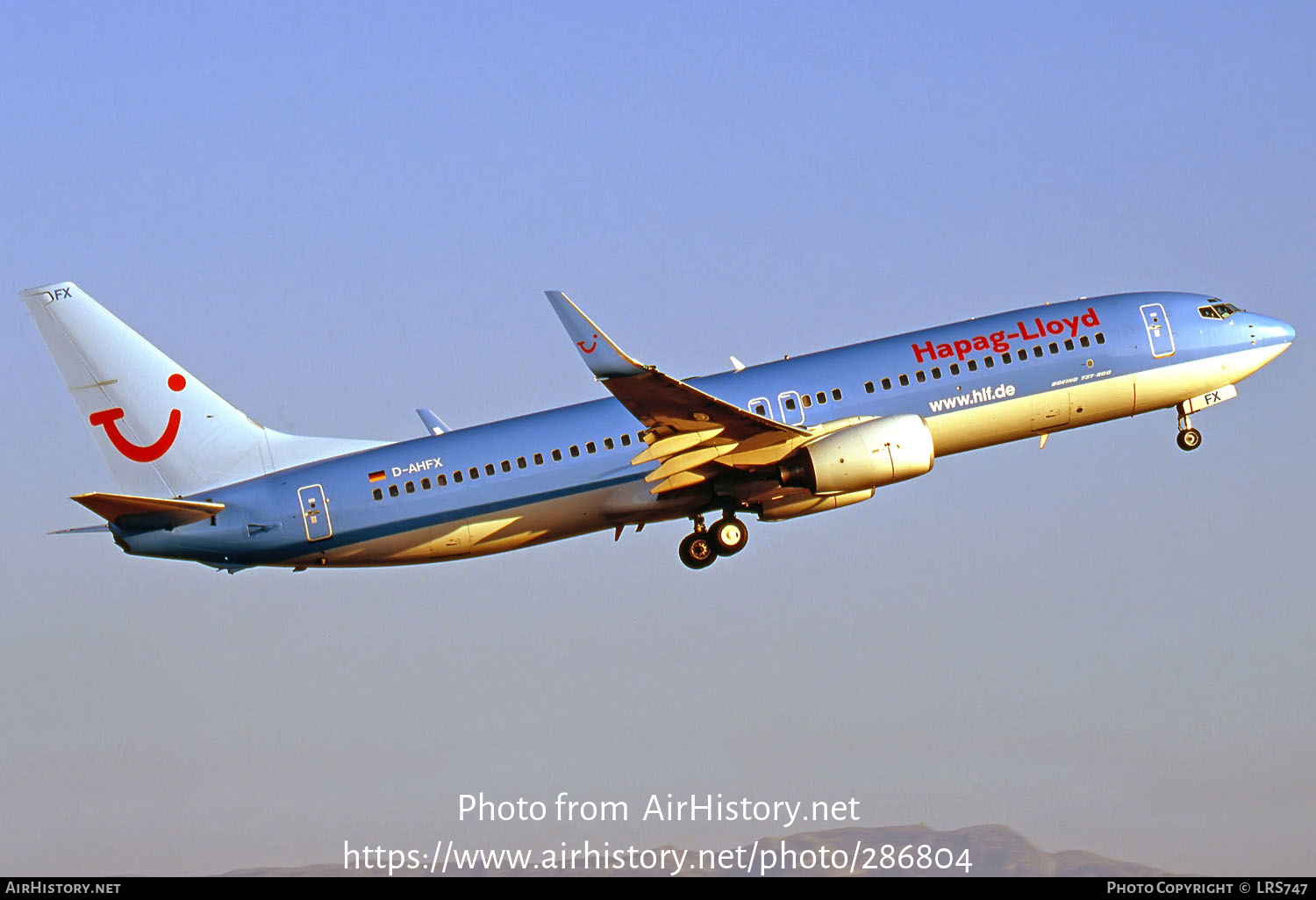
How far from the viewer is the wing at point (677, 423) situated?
43.7 metres

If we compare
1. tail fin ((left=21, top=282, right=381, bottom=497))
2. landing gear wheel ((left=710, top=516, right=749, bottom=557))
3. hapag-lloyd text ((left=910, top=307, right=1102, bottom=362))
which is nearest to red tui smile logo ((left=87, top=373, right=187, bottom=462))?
tail fin ((left=21, top=282, right=381, bottom=497))

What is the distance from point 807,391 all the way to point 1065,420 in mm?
8106

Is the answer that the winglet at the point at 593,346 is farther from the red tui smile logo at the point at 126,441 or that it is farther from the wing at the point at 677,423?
the red tui smile logo at the point at 126,441

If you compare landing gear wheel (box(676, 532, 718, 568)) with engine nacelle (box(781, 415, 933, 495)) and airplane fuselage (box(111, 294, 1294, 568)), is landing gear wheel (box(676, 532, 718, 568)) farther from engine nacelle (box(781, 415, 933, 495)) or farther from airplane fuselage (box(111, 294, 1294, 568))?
engine nacelle (box(781, 415, 933, 495))

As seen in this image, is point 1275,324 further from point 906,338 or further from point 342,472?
point 342,472

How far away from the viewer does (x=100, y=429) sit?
50.7 metres

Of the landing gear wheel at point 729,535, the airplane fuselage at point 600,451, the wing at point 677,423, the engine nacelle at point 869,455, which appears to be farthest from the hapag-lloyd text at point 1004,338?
the landing gear wheel at point 729,535

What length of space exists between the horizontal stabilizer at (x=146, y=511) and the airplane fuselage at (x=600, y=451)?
0.27 metres

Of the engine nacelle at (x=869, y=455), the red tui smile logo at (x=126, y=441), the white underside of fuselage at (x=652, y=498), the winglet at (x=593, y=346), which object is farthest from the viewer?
the red tui smile logo at (x=126, y=441)

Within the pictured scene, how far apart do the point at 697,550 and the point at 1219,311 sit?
17.9 metres

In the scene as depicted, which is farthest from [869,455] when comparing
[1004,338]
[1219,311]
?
[1219,311]

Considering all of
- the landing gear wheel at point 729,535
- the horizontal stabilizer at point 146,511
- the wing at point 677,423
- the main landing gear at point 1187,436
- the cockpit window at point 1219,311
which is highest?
the cockpit window at point 1219,311

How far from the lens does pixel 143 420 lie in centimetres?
5097
